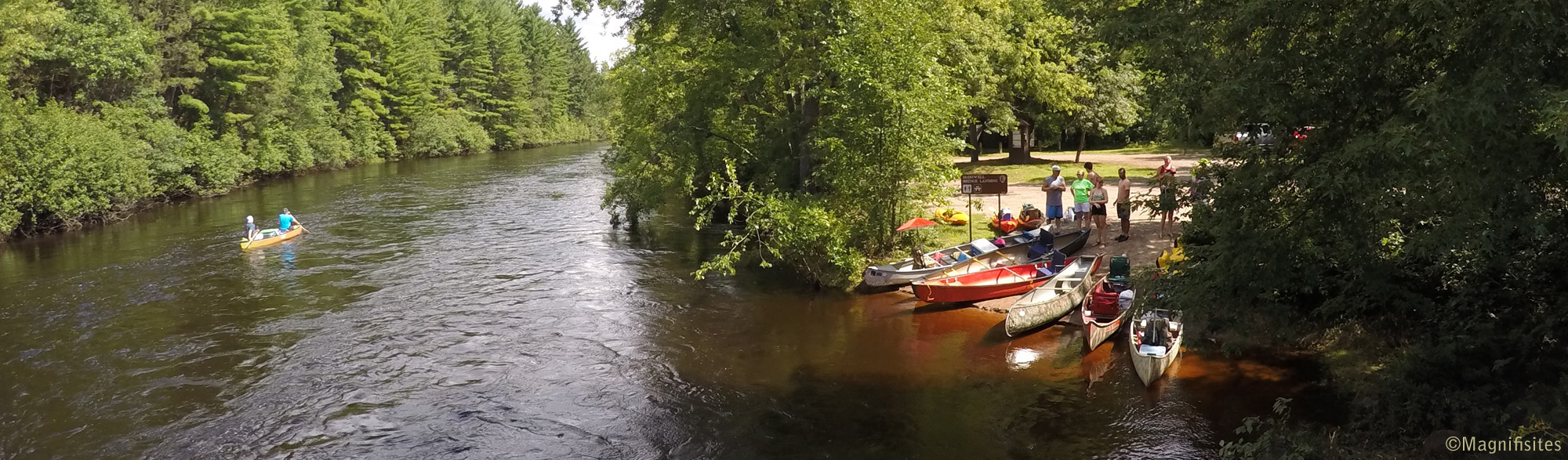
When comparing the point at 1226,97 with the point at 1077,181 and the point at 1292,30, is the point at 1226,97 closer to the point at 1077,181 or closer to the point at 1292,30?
the point at 1292,30

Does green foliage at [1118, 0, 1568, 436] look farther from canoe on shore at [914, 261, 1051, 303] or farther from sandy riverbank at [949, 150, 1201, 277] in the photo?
canoe on shore at [914, 261, 1051, 303]

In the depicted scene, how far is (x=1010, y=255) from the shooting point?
21078 millimetres

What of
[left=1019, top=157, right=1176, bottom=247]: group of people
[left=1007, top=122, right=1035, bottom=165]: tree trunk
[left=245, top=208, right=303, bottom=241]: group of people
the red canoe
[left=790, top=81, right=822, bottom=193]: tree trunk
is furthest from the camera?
[left=1007, top=122, right=1035, bottom=165]: tree trunk

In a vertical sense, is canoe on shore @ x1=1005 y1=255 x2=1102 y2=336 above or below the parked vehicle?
below

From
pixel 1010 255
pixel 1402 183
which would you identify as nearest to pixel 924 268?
pixel 1010 255

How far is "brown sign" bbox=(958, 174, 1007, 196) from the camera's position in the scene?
21141 millimetres

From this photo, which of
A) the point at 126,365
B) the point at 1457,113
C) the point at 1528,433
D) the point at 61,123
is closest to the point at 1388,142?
the point at 1457,113

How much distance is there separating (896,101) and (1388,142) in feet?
41.7

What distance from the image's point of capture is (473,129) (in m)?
81.3

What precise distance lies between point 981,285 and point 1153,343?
188 inches

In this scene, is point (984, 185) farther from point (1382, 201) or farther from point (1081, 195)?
point (1382, 201)

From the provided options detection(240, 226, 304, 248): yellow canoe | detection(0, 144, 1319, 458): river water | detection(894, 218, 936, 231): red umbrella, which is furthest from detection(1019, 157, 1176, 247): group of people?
detection(240, 226, 304, 248): yellow canoe

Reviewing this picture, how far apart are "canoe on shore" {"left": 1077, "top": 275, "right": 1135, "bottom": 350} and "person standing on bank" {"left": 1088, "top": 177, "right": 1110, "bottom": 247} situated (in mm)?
4248

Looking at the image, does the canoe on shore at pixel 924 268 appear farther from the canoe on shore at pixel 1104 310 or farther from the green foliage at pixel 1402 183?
the green foliage at pixel 1402 183
